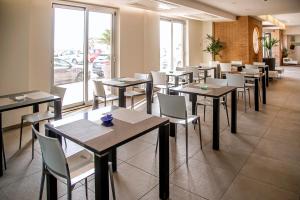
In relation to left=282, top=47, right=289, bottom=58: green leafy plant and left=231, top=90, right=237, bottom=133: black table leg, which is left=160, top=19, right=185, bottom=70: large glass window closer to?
left=231, top=90, right=237, bottom=133: black table leg

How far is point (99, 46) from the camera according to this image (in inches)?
239

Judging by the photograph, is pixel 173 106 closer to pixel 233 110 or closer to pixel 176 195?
pixel 176 195

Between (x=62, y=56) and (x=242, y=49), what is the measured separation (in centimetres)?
729

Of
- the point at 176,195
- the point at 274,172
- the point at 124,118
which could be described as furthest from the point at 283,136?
the point at 124,118

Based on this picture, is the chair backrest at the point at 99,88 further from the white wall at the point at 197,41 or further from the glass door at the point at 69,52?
the white wall at the point at 197,41

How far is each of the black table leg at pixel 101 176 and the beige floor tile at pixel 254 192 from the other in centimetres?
122

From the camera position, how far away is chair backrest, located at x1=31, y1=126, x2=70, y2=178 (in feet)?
5.08

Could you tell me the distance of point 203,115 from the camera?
4.88 metres

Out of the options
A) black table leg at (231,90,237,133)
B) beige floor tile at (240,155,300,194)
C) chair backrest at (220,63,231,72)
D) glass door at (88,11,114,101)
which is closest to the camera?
beige floor tile at (240,155,300,194)

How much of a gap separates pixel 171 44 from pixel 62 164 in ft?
24.6

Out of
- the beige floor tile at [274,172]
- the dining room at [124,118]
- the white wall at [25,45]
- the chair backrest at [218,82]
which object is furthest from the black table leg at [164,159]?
the white wall at [25,45]

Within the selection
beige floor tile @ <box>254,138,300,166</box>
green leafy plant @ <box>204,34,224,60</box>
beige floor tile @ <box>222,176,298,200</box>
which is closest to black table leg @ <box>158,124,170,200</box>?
beige floor tile @ <box>222,176,298,200</box>

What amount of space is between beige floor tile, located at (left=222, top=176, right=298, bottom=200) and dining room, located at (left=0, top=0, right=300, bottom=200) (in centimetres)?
1

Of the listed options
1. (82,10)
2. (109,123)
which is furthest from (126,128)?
(82,10)
